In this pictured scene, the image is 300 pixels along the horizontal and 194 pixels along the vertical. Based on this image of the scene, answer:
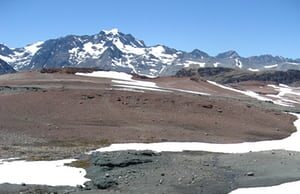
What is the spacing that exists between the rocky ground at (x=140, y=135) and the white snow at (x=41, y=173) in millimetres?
864

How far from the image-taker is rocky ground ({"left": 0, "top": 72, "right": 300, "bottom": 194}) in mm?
31328

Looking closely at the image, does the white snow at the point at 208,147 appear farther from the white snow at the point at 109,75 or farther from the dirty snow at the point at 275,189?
the white snow at the point at 109,75

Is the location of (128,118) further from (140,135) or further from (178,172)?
(178,172)

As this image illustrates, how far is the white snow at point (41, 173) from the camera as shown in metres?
30.3

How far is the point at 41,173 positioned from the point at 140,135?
16487 millimetres

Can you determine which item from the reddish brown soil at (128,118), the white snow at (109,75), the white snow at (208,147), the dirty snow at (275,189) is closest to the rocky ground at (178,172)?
the dirty snow at (275,189)

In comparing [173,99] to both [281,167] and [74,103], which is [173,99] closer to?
[74,103]

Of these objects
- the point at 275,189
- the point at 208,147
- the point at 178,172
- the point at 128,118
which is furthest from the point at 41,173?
the point at 128,118

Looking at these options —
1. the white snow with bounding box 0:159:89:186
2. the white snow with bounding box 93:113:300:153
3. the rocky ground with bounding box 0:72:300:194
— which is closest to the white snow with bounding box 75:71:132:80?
the rocky ground with bounding box 0:72:300:194

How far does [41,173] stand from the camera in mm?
32094

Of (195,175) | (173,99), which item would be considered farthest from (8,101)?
(195,175)

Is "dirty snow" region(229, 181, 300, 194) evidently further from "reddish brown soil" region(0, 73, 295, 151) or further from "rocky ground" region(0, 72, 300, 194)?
"reddish brown soil" region(0, 73, 295, 151)

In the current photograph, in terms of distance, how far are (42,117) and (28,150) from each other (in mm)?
13645

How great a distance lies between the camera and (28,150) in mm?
40125
